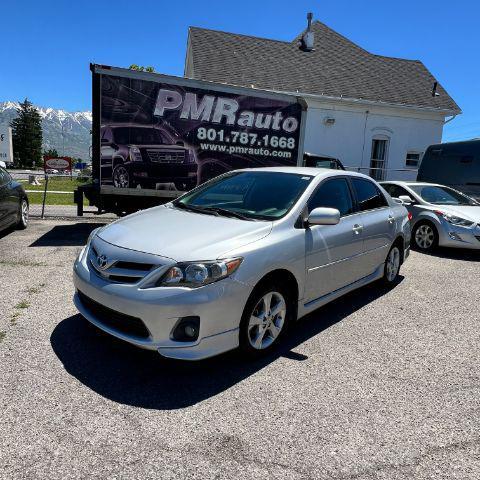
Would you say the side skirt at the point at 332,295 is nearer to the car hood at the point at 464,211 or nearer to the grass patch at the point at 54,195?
the car hood at the point at 464,211

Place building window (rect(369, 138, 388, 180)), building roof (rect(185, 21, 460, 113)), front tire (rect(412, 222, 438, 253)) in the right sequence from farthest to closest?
1. building window (rect(369, 138, 388, 180))
2. building roof (rect(185, 21, 460, 113))
3. front tire (rect(412, 222, 438, 253))

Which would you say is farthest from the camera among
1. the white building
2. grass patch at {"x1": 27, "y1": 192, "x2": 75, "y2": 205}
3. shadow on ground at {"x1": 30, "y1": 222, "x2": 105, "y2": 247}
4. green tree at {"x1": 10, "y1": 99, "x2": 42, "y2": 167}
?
green tree at {"x1": 10, "y1": 99, "x2": 42, "y2": 167}

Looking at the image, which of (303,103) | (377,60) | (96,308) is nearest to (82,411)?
(96,308)

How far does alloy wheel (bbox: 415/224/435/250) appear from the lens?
8.07 m

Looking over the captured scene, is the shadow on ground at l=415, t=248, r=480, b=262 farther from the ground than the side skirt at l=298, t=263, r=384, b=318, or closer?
closer

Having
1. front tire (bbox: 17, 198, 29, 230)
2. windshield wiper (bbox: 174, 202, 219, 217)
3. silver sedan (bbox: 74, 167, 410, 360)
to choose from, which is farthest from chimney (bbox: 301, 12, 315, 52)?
windshield wiper (bbox: 174, 202, 219, 217)

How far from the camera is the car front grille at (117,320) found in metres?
2.95

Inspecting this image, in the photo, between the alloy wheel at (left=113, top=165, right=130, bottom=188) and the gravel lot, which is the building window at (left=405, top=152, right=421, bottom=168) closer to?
the alloy wheel at (left=113, top=165, right=130, bottom=188)

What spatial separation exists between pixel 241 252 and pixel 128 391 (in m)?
1.25

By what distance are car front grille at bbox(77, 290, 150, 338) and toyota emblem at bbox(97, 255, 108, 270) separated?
278 millimetres

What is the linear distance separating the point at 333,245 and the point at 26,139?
96.8 m

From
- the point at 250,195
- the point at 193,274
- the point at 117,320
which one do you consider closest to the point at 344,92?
the point at 250,195

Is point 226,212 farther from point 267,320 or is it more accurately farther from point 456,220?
point 456,220

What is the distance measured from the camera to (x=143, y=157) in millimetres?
8180
